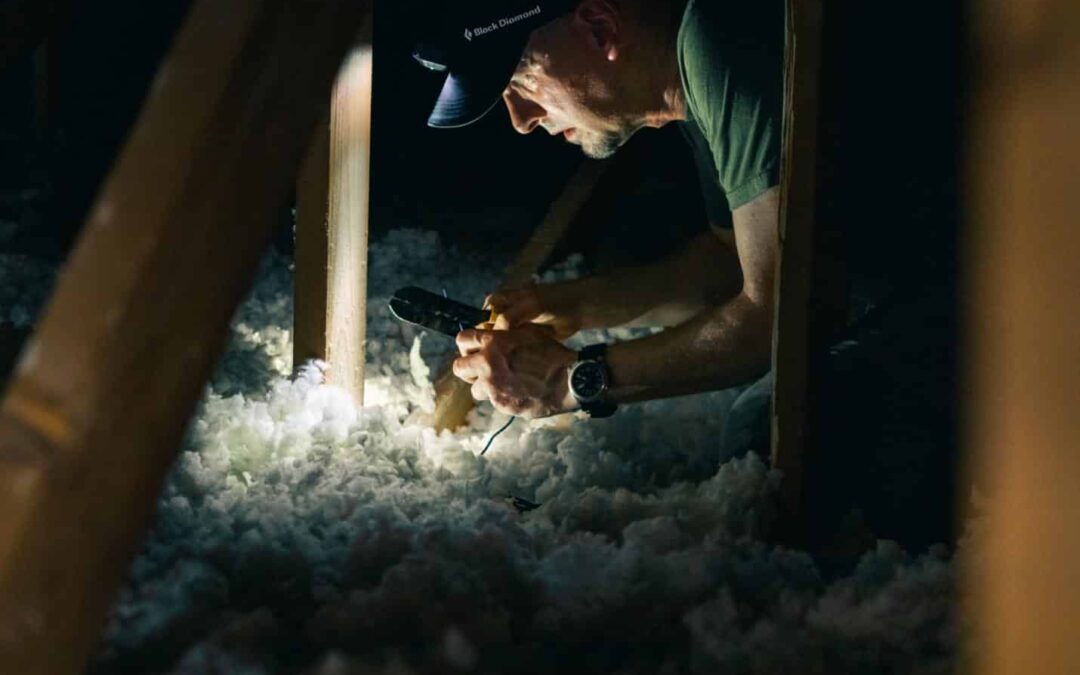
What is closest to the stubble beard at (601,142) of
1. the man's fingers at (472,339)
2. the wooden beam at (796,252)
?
the man's fingers at (472,339)

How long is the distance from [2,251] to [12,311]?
0.51m

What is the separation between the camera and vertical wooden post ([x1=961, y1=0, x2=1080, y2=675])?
715 mm

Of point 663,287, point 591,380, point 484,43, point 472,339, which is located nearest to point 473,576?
point 591,380

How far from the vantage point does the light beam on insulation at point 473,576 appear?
1.00 m

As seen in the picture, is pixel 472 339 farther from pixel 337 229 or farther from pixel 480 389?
pixel 337 229

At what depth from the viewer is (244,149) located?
76 cm

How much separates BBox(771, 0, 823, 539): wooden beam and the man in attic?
31 centimetres

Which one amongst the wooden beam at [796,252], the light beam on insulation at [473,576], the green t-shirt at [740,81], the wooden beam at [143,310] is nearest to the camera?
the wooden beam at [143,310]

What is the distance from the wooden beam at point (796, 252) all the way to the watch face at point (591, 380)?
44 cm

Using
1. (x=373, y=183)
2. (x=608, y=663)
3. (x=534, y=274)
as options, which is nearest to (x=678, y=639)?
(x=608, y=663)

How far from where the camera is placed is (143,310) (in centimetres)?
70

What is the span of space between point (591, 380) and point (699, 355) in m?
0.17

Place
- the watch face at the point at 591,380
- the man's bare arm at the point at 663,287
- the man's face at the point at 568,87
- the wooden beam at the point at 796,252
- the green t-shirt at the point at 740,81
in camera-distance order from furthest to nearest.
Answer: the man's bare arm at the point at 663,287
the man's face at the point at 568,87
the watch face at the point at 591,380
the green t-shirt at the point at 740,81
the wooden beam at the point at 796,252

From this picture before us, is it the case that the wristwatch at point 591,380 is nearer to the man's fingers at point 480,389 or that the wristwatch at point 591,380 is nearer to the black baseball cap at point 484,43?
the man's fingers at point 480,389
